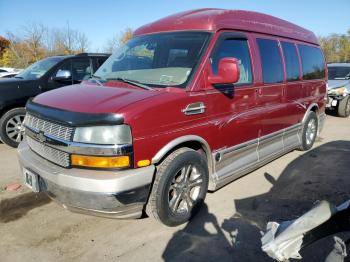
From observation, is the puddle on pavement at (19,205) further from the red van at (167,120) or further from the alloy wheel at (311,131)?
the alloy wheel at (311,131)

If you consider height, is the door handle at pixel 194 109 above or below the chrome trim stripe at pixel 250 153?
above

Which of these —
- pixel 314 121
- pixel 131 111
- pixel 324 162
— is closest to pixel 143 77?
pixel 131 111

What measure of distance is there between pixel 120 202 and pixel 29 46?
134ft

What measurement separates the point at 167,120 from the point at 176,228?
3.93 ft

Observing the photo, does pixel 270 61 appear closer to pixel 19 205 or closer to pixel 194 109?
pixel 194 109

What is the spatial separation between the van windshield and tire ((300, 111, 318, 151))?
11.0 ft

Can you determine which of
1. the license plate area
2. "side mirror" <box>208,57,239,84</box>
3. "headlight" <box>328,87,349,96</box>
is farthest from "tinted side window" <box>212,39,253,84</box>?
"headlight" <box>328,87,349,96</box>

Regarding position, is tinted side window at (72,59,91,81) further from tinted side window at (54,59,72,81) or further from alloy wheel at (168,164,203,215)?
alloy wheel at (168,164,203,215)

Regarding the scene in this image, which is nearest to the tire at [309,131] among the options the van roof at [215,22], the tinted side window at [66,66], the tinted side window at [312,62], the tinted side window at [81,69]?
the tinted side window at [312,62]

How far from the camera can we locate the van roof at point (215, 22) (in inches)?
161

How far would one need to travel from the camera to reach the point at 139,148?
10.2ft

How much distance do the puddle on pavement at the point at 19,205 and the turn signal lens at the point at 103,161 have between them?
1.44 meters

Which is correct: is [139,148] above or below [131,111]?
below

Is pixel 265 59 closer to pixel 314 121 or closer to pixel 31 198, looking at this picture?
pixel 314 121
